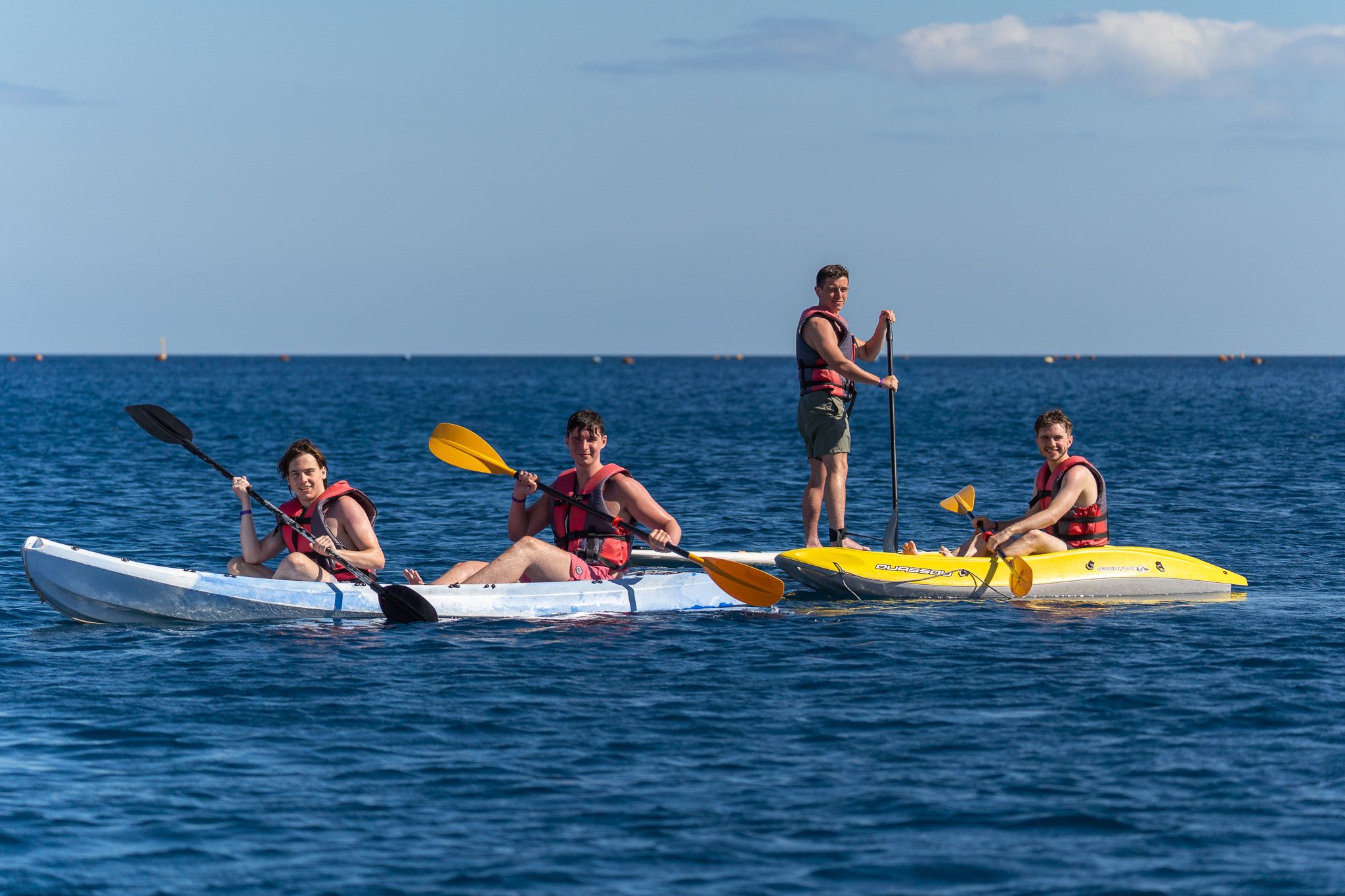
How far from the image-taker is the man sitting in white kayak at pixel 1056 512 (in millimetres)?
11344

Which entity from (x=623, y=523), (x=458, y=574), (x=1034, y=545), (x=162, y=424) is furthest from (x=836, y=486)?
(x=162, y=424)

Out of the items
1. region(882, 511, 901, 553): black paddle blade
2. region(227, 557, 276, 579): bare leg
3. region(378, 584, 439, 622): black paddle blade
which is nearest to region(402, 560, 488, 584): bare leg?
region(378, 584, 439, 622): black paddle blade

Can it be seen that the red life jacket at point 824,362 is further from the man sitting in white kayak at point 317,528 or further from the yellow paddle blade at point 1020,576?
the man sitting in white kayak at point 317,528

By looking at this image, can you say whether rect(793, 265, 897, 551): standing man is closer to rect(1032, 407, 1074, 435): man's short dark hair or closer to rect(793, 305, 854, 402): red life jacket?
rect(793, 305, 854, 402): red life jacket

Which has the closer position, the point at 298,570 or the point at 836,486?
the point at 298,570

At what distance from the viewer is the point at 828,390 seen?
39.5 feet

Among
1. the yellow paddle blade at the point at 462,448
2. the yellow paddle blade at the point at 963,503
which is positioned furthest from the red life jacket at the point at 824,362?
the yellow paddle blade at the point at 462,448

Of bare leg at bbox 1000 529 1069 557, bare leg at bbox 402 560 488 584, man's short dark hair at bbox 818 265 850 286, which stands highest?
man's short dark hair at bbox 818 265 850 286

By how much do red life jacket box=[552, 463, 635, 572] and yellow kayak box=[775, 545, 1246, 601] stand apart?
1.57 meters

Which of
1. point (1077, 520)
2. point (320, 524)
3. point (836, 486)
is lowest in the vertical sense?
point (1077, 520)

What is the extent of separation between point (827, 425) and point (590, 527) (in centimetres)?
240

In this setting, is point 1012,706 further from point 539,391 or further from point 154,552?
point 539,391

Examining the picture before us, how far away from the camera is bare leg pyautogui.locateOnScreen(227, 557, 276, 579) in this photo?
10.5 meters

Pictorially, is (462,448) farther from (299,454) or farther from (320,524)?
(299,454)
